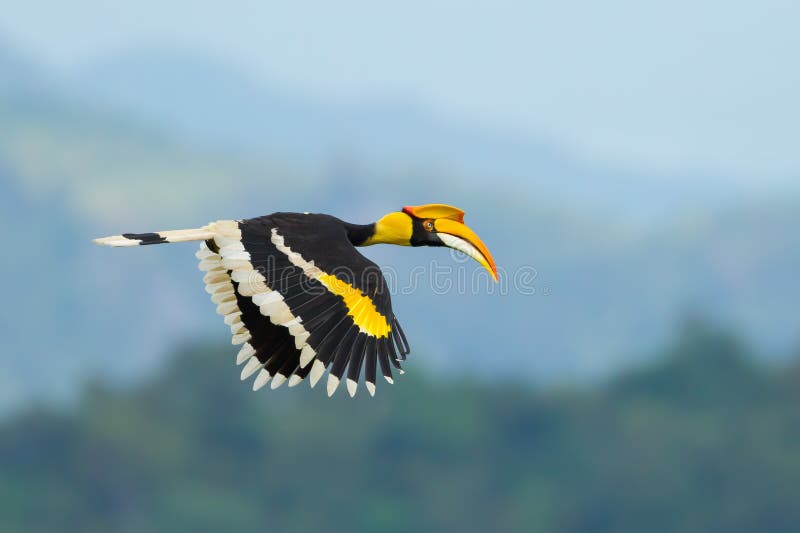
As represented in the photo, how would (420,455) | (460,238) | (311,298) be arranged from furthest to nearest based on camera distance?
(420,455) < (460,238) < (311,298)

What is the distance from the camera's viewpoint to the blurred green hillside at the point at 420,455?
80.7 meters

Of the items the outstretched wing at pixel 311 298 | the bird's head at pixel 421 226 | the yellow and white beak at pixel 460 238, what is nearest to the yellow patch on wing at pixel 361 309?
the outstretched wing at pixel 311 298

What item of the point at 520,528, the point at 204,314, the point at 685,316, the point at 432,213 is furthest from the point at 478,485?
the point at 204,314

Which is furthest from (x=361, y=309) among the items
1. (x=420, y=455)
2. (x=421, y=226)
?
(x=420, y=455)

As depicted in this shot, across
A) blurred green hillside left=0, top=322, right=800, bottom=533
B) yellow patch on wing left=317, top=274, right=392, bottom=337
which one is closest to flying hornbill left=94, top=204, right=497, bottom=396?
yellow patch on wing left=317, top=274, right=392, bottom=337

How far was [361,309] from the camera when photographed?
11.3 metres

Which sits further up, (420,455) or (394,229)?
(420,455)

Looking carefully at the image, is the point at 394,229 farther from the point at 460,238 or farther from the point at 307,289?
the point at 307,289

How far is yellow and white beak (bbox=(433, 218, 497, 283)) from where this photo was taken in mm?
12352

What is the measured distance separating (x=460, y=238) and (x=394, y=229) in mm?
573

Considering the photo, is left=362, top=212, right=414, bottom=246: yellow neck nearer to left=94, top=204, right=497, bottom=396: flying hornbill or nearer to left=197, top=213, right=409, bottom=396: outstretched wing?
left=94, top=204, right=497, bottom=396: flying hornbill

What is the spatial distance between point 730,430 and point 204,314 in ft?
382

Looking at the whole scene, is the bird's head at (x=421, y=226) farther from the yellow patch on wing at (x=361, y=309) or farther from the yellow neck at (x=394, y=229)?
the yellow patch on wing at (x=361, y=309)

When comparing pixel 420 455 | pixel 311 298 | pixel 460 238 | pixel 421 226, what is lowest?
pixel 311 298
